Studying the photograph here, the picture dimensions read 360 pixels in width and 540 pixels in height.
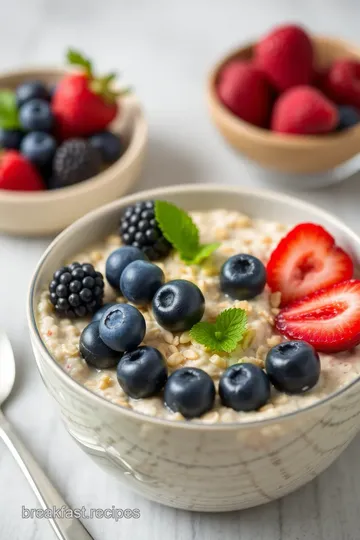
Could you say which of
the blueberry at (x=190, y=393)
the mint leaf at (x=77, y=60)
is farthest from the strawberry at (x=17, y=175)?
the blueberry at (x=190, y=393)

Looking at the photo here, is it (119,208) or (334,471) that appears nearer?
(334,471)

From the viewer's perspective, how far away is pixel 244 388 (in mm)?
1242

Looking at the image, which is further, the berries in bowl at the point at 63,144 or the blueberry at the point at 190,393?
the berries in bowl at the point at 63,144

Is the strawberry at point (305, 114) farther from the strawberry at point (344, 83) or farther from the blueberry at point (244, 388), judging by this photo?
the blueberry at point (244, 388)

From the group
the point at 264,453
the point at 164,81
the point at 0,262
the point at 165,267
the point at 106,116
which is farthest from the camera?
the point at 164,81

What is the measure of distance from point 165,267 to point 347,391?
563 mm

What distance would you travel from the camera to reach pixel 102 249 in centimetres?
169

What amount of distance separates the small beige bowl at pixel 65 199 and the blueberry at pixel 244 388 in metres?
0.99

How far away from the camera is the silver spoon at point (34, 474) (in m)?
1.38

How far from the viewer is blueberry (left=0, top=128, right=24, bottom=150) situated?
92.9 inches

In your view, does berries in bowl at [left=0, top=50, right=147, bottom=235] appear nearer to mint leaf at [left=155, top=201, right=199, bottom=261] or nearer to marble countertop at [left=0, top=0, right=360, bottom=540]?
marble countertop at [left=0, top=0, right=360, bottom=540]

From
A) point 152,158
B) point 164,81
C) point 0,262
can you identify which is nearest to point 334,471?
point 0,262

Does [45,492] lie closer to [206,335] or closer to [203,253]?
[206,335]

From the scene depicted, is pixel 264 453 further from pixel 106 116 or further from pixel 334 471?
pixel 106 116
